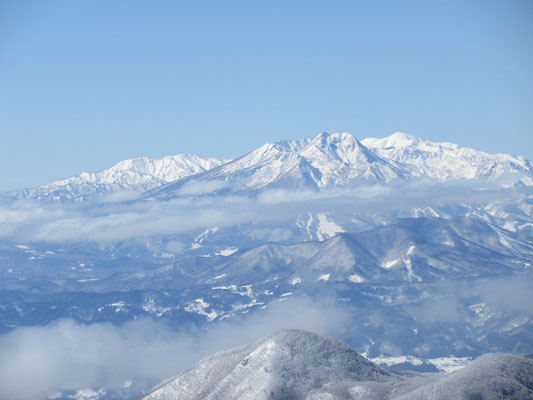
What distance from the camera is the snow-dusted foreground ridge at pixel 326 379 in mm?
153000

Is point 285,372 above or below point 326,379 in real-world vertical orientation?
above

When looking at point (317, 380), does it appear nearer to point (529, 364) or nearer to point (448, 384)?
point (448, 384)

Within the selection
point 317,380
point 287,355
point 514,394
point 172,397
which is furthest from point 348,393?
point 172,397

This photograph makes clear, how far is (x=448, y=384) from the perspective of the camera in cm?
15512

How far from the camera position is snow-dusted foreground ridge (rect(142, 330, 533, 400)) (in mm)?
153000

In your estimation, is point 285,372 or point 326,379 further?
point 285,372

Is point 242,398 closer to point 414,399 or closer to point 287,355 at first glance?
point 287,355

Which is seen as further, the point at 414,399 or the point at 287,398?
the point at 287,398

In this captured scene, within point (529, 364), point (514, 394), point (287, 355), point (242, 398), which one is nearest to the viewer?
point (514, 394)

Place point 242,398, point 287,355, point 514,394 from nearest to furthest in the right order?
point 514,394 < point 242,398 < point 287,355

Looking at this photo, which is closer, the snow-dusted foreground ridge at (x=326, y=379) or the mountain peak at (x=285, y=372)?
the snow-dusted foreground ridge at (x=326, y=379)

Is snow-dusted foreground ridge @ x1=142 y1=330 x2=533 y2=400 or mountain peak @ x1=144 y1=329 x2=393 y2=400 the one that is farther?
mountain peak @ x1=144 y1=329 x2=393 y2=400

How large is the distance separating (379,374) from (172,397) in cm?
5768

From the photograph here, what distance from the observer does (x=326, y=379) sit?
179625 millimetres
